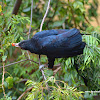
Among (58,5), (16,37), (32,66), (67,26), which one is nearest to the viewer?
(16,37)

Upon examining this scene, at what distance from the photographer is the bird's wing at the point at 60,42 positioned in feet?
4.14

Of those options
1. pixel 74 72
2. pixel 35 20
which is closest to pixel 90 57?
pixel 74 72

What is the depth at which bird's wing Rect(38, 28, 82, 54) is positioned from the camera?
1.26m

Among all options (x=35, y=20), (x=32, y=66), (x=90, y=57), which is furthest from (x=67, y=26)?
(x=90, y=57)

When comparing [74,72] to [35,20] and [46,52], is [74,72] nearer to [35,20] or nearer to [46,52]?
[46,52]

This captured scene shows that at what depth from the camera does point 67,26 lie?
7.43 feet

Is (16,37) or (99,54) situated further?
(16,37)

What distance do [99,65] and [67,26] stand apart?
106 centimetres

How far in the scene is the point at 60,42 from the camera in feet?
4.13

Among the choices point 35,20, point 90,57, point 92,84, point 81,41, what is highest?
point 35,20

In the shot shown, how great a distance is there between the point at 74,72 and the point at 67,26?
3.45ft

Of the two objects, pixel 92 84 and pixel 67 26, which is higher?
pixel 67 26

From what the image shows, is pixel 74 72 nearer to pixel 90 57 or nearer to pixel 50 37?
pixel 90 57

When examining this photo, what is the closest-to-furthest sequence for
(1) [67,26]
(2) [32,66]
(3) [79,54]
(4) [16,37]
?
(3) [79,54] → (4) [16,37] → (2) [32,66] → (1) [67,26]
